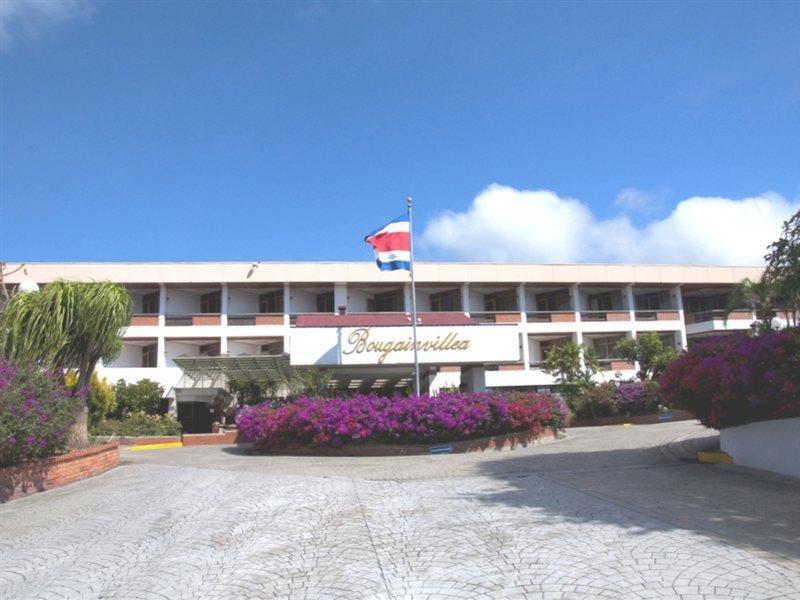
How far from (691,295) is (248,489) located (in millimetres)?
41465

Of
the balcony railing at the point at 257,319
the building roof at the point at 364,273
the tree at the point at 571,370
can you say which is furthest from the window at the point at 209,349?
the tree at the point at 571,370

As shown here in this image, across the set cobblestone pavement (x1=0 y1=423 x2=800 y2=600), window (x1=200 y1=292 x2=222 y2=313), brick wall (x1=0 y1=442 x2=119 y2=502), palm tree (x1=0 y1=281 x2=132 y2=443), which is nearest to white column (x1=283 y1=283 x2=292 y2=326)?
window (x1=200 y1=292 x2=222 y2=313)

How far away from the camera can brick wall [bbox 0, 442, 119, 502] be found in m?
10.9

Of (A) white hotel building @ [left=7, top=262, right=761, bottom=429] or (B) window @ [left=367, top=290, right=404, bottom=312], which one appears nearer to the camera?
(A) white hotel building @ [left=7, top=262, right=761, bottom=429]

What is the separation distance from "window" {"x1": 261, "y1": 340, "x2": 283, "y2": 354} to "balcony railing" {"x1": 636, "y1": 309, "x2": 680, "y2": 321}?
71.7 ft

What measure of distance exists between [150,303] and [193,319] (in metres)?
3.36

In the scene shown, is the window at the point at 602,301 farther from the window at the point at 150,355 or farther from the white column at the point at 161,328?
the window at the point at 150,355

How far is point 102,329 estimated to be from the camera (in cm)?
1434

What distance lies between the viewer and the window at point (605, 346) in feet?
135

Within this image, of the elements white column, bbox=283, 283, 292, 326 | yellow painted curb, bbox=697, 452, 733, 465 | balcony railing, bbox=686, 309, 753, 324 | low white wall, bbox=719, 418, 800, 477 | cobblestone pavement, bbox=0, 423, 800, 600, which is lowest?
cobblestone pavement, bbox=0, 423, 800, 600

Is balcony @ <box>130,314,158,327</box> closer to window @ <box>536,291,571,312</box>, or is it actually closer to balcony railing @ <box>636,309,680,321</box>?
window @ <box>536,291,571,312</box>

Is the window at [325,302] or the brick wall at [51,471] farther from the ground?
the window at [325,302]

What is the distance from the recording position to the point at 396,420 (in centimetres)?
1539

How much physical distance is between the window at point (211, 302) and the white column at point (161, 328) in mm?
2392
